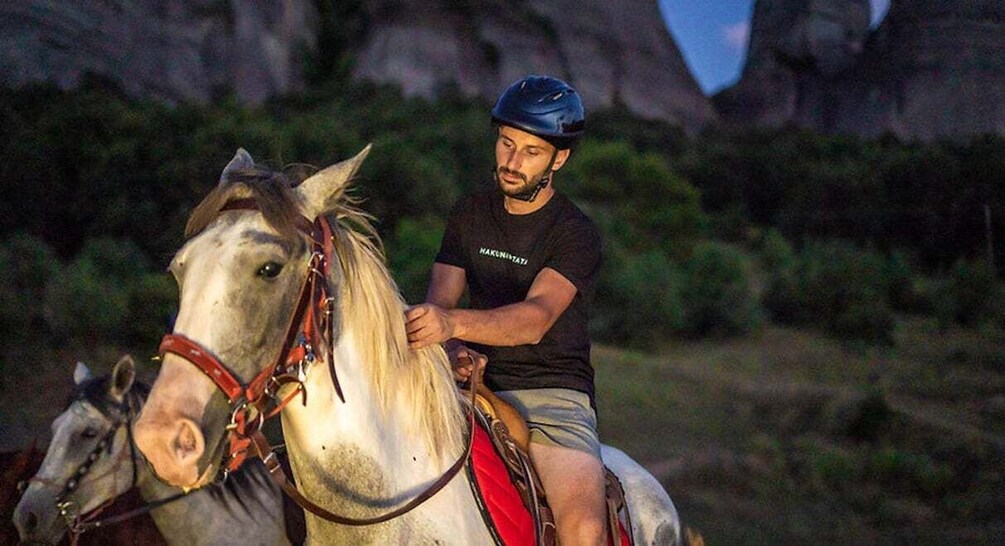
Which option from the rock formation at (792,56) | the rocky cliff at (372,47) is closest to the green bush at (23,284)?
the rocky cliff at (372,47)

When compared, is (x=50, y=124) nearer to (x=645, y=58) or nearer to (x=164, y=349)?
(x=164, y=349)

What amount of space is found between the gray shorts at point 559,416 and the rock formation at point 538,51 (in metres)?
43.8

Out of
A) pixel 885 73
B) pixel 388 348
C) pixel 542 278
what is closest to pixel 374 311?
pixel 388 348

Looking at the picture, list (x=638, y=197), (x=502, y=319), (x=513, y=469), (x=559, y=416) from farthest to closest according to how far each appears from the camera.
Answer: (x=638, y=197)
(x=559, y=416)
(x=513, y=469)
(x=502, y=319)

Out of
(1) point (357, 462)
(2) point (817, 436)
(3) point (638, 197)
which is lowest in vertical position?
(3) point (638, 197)

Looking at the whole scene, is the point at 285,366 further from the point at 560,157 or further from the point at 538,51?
the point at 538,51

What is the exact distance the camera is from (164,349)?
2.57m

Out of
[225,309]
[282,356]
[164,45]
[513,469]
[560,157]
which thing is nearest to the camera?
[225,309]

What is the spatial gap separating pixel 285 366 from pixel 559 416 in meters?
1.26

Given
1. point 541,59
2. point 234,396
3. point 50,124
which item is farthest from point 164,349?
point 541,59

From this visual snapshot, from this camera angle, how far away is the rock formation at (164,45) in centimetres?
2445

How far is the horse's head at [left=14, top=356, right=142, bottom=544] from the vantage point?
5.25 meters

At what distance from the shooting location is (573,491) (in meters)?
3.52

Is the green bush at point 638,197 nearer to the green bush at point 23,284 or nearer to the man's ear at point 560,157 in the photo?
the green bush at point 23,284
